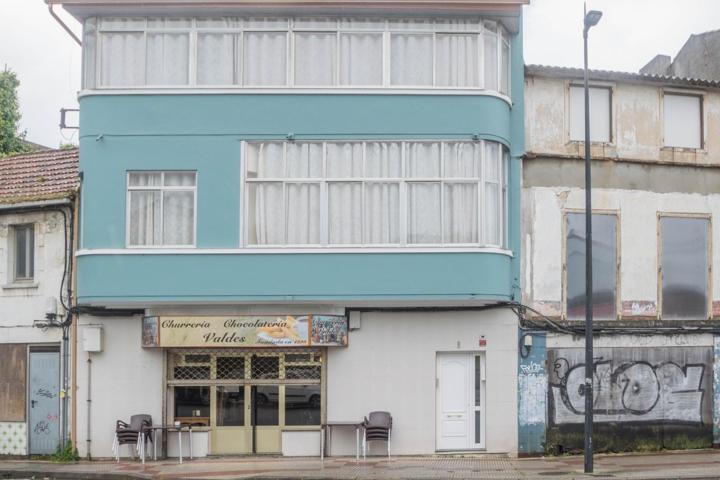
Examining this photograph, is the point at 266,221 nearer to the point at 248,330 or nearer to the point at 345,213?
the point at 345,213

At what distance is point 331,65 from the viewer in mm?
20281

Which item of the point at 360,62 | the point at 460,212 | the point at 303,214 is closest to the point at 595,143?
the point at 460,212

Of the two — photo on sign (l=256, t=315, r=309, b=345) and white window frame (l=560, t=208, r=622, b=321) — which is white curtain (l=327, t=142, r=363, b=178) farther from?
white window frame (l=560, t=208, r=622, b=321)

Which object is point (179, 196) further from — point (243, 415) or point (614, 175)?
point (614, 175)

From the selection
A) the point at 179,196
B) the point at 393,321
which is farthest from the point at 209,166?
the point at 393,321

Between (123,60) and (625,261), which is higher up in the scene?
(123,60)

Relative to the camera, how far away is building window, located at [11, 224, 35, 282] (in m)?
21.8

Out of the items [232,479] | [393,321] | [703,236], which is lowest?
[232,479]

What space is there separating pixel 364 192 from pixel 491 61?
3.68 m

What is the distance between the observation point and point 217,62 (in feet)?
66.6

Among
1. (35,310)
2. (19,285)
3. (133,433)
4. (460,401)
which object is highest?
(19,285)

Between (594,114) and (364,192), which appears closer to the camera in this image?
(364,192)

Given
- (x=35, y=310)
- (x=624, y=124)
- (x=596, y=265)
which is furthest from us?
(x=624, y=124)

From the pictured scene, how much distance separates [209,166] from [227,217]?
1066mm
